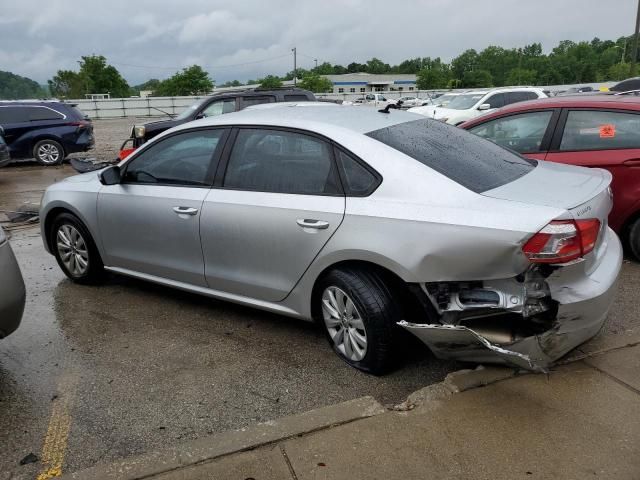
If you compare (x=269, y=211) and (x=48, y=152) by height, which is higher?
(x=269, y=211)

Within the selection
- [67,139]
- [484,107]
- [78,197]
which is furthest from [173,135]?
[484,107]

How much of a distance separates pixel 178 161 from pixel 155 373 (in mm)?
1636

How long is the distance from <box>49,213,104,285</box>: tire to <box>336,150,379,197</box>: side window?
2.65 metres

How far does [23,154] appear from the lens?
14.1 m

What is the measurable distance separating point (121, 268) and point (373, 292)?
250 centimetres

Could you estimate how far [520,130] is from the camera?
585 centimetres

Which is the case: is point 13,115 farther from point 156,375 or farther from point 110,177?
point 156,375

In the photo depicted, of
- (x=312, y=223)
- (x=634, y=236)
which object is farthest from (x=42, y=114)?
(x=634, y=236)

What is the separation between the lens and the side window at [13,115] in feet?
45.0

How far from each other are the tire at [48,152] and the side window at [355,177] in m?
13.0

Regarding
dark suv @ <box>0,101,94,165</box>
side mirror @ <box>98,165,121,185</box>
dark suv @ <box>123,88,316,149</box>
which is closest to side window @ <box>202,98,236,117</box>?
dark suv @ <box>123,88,316,149</box>

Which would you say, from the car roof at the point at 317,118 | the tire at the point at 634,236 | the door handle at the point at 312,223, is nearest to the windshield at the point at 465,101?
the tire at the point at 634,236

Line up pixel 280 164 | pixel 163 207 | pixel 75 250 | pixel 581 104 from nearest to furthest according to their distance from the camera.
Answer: pixel 280 164, pixel 163 207, pixel 75 250, pixel 581 104

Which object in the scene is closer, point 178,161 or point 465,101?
point 178,161
